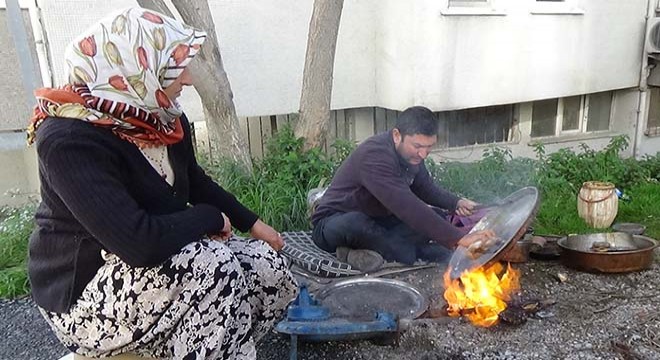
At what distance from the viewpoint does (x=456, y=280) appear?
10.3 feet

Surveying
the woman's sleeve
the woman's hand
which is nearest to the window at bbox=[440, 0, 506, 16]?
the woman's hand

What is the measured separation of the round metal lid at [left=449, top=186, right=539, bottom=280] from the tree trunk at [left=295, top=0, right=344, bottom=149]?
2.07 metres

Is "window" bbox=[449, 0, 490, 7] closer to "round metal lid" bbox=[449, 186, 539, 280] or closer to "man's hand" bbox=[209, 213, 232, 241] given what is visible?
"round metal lid" bbox=[449, 186, 539, 280]

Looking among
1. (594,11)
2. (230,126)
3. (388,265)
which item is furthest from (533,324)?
(594,11)

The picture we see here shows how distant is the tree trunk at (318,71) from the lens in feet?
15.3

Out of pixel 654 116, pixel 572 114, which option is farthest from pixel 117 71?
pixel 654 116

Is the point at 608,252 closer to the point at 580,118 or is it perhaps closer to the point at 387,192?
the point at 387,192

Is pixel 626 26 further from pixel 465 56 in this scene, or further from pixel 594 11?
pixel 465 56

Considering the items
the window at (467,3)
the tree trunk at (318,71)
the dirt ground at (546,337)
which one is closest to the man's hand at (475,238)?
the dirt ground at (546,337)

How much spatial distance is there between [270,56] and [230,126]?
1.18m

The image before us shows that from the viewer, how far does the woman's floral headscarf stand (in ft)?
5.23

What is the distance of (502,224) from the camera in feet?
10.1

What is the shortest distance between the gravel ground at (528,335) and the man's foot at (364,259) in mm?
288

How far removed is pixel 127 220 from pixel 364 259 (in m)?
2.10
